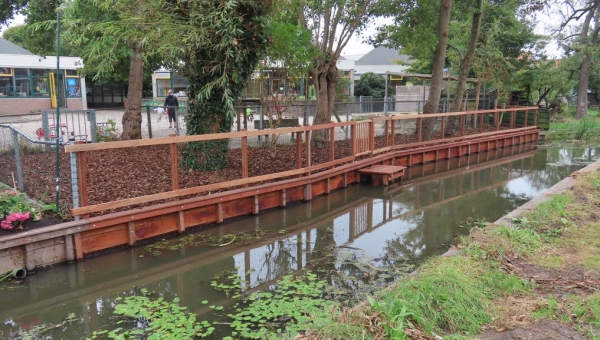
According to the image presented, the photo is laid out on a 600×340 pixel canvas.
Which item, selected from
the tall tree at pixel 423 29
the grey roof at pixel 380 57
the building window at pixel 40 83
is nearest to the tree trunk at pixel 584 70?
the tall tree at pixel 423 29

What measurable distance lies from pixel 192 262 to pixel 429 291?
3452 mm

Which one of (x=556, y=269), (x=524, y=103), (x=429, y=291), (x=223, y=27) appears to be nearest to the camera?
(x=429, y=291)

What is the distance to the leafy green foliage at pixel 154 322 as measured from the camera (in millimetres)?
4371

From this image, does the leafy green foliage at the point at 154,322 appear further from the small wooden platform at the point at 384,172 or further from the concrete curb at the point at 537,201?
the small wooden platform at the point at 384,172

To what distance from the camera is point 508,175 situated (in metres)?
13.3

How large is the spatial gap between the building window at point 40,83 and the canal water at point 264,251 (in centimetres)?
2393

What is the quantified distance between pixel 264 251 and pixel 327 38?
8.11m

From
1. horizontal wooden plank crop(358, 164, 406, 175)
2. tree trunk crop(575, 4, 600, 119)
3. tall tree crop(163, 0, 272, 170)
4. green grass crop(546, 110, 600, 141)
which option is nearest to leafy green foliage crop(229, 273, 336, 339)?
tall tree crop(163, 0, 272, 170)

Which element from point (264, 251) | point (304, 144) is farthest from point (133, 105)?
point (264, 251)

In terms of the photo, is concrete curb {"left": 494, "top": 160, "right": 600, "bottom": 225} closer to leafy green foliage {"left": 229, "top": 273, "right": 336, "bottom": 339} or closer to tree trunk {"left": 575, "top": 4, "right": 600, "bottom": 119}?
leafy green foliage {"left": 229, "top": 273, "right": 336, "bottom": 339}

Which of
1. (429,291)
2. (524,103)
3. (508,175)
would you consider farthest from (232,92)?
(524,103)

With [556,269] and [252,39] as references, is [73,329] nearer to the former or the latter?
[556,269]

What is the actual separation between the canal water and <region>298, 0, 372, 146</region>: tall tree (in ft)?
10.8

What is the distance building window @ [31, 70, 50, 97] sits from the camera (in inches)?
1089
